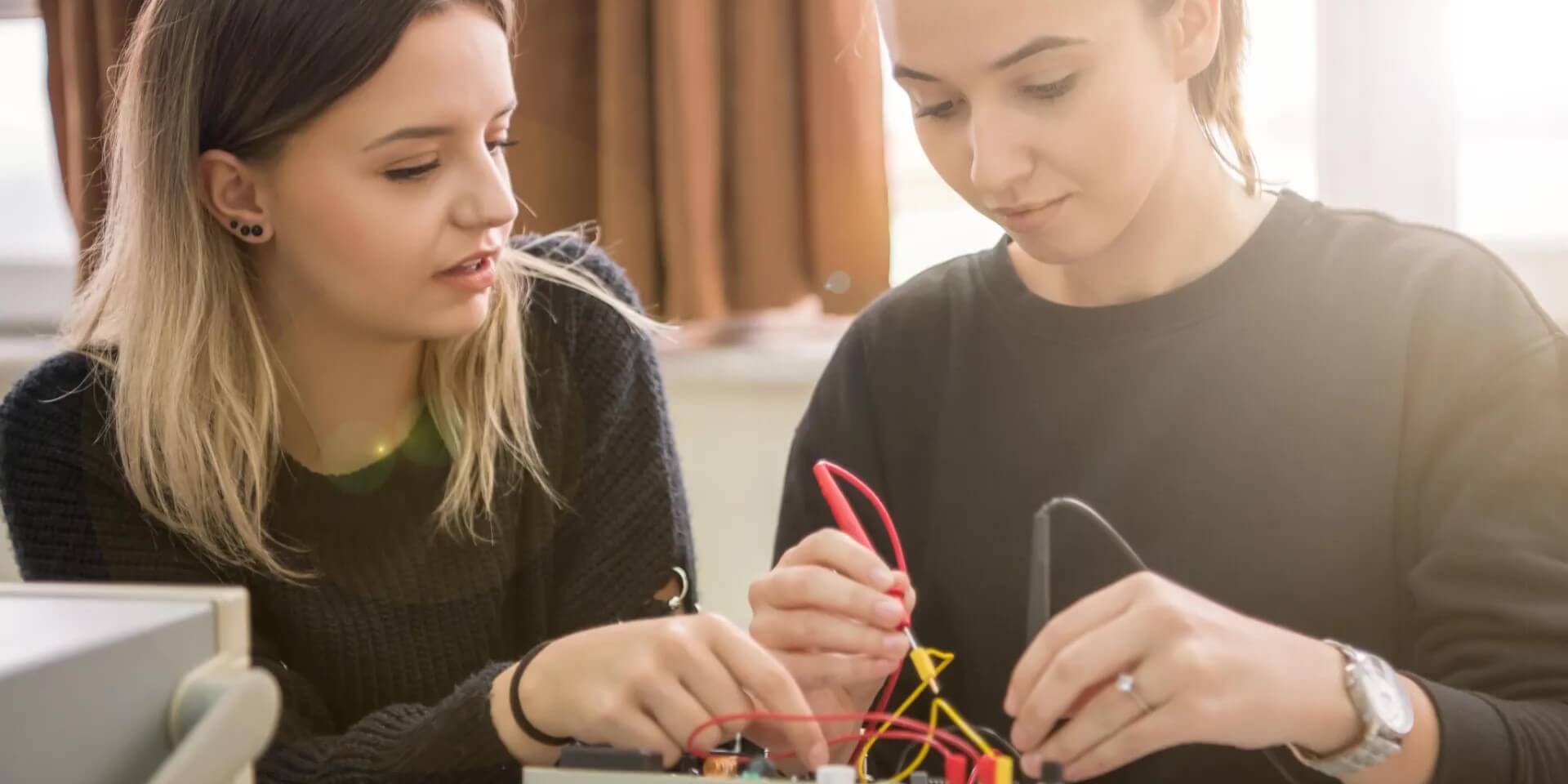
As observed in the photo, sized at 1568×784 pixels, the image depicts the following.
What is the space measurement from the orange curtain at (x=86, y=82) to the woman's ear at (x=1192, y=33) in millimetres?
1367

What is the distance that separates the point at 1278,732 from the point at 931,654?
28 cm

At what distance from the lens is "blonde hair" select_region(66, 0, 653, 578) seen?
1.02 m

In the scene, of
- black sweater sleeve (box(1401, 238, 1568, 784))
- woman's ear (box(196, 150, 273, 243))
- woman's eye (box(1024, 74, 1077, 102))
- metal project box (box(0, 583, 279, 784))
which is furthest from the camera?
woman's ear (box(196, 150, 273, 243))

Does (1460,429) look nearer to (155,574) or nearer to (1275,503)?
(1275,503)

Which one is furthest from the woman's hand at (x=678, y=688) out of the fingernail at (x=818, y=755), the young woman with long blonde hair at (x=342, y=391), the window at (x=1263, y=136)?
the window at (x=1263, y=136)

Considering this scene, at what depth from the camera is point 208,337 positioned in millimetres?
1063

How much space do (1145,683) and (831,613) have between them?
179mm

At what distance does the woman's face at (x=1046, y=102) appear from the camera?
2.64 feet

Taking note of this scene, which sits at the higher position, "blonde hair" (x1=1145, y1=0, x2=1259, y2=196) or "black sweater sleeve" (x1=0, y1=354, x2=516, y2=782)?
"blonde hair" (x1=1145, y1=0, x2=1259, y2=196)

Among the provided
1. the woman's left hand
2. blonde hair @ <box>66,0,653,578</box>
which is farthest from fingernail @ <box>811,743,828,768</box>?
blonde hair @ <box>66,0,653,578</box>

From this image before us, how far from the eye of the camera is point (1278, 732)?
2.13ft

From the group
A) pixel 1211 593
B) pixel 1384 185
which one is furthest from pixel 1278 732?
A: pixel 1384 185

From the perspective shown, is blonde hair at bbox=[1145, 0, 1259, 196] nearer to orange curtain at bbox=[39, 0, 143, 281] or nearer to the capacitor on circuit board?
the capacitor on circuit board

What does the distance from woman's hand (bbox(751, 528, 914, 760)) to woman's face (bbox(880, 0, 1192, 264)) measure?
9.6 inches
